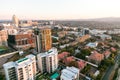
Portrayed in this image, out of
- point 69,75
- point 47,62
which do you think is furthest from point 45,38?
point 69,75

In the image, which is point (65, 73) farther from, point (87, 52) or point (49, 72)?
point (87, 52)

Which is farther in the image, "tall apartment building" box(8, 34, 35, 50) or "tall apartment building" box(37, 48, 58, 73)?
"tall apartment building" box(8, 34, 35, 50)

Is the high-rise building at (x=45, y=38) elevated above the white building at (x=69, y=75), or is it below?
above

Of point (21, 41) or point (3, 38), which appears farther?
point (3, 38)

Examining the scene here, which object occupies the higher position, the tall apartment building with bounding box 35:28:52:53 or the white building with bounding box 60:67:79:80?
the tall apartment building with bounding box 35:28:52:53

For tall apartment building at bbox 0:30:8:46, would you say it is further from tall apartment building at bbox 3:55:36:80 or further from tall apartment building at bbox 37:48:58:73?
tall apartment building at bbox 3:55:36:80

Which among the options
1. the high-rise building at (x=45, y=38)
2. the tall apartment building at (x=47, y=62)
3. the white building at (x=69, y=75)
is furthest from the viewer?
the high-rise building at (x=45, y=38)

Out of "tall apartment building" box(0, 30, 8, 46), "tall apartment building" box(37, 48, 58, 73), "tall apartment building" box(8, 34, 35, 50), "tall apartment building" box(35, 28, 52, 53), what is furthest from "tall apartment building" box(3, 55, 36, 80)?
"tall apartment building" box(0, 30, 8, 46)

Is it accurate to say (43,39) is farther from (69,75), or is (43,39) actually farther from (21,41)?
(69,75)

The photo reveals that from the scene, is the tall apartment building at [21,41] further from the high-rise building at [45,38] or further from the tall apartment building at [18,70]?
the tall apartment building at [18,70]

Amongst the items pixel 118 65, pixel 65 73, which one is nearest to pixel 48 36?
pixel 65 73

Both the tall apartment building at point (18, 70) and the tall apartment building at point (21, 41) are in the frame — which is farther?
the tall apartment building at point (21, 41)

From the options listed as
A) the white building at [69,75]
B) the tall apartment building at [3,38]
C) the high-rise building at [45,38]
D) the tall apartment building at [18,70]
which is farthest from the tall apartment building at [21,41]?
the white building at [69,75]
